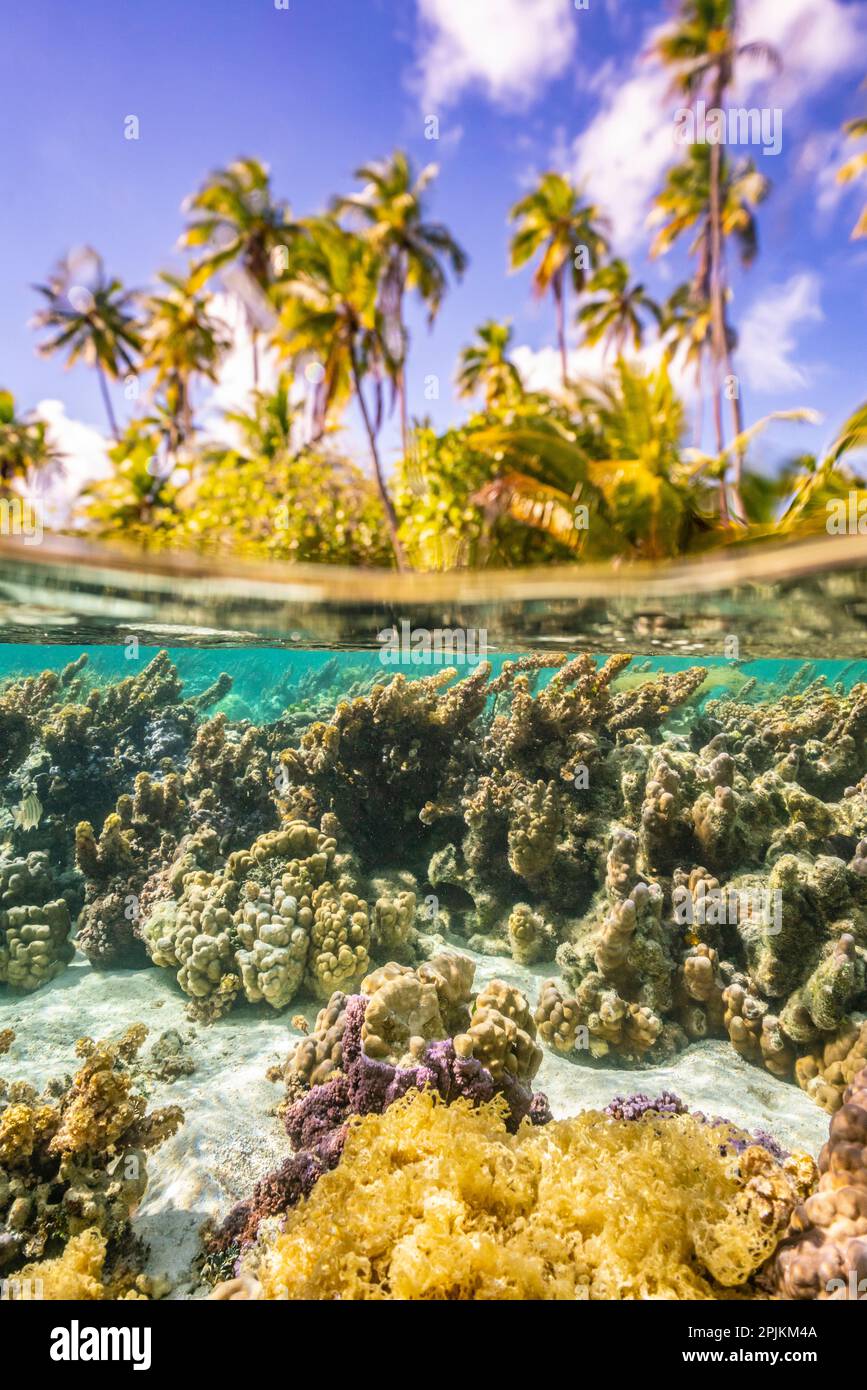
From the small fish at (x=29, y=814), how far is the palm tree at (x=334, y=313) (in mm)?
13636

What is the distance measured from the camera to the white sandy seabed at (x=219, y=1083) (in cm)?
586

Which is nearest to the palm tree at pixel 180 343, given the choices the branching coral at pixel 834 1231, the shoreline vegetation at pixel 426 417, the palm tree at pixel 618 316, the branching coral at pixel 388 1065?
the shoreline vegetation at pixel 426 417

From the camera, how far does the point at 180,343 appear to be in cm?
2883

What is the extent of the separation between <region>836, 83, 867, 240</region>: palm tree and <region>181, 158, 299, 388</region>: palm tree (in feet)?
59.0

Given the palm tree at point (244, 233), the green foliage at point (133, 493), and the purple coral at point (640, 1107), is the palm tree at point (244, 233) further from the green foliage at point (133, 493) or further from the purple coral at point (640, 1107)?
the purple coral at point (640, 1107)

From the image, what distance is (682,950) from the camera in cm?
824

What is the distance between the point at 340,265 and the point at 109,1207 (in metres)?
23.2

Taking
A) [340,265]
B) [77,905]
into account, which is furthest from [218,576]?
[340,265]

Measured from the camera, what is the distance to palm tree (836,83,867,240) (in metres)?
15.1

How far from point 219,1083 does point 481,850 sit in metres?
4.46

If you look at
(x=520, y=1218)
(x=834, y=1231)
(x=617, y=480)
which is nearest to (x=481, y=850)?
(x=520, y=1218)

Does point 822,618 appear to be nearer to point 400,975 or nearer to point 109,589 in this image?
point 400,975

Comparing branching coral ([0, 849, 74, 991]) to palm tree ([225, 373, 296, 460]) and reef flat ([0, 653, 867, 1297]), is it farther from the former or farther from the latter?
palm tree ([225, 373, 296, 460])
